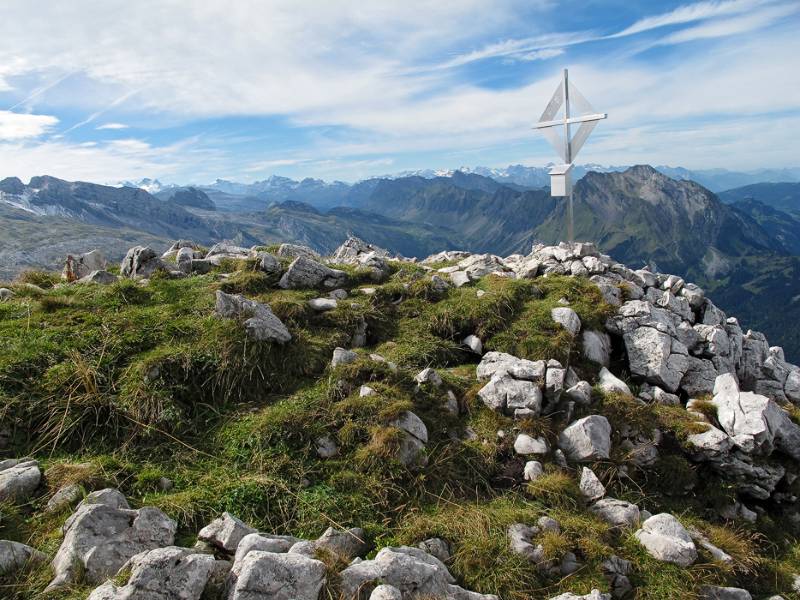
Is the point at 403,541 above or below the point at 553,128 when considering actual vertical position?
below

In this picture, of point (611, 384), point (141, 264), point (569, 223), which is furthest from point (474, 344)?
point (141, 264)

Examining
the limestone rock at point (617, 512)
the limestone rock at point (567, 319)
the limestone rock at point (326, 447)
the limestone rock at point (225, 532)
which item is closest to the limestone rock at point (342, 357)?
the limestone rock at point (326, 447)

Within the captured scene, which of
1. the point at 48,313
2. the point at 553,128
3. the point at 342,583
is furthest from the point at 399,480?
the point at 553,128

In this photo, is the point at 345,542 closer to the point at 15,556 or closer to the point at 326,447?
the point at 326,447

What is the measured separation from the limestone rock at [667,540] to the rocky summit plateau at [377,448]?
0.03 m

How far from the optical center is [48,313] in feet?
40.1

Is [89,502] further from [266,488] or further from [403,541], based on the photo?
[403,541]

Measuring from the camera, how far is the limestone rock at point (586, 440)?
33.2 feet

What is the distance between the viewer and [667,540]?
7.97 m

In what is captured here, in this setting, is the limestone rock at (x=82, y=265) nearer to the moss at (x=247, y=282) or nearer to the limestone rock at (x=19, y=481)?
the moss at (x=247, y=282)

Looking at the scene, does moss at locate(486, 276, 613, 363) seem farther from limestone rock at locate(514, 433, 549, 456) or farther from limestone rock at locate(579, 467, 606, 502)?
limestone rock at locate(579, 467, 606, 502)

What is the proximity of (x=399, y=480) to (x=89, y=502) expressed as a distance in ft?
16.6

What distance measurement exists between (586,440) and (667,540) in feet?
8.18

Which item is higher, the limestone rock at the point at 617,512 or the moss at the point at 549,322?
the moss at the point at 549,322
